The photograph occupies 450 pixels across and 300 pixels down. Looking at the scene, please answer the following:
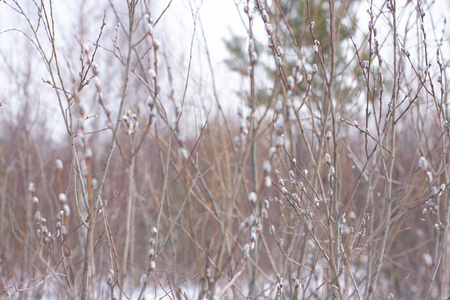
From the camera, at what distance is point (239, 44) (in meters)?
9.33

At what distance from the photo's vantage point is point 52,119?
6.36 metres

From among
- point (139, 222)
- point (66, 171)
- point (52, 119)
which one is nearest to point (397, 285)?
point (139, 222)

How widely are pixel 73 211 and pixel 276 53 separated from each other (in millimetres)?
4122

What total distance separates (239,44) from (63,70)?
3.83 metres

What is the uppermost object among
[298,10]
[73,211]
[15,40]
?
[298,10]

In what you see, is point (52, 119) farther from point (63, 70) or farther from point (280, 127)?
point (280, 127)

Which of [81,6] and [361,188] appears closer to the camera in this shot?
[361,188]

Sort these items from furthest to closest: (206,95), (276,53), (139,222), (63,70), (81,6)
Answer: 1. (139,222)
2. (81,6)
3. (63,70)
4. (206,95)
5. (276,53)

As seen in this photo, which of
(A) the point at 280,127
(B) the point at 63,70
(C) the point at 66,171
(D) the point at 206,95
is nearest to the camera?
Answer: (A) the point at 280,127

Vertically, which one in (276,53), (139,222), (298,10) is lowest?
(276,53)

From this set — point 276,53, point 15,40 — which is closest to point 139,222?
point 15,40

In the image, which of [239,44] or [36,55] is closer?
[36,55]

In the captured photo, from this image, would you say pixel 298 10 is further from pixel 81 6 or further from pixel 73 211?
pixel 73 211

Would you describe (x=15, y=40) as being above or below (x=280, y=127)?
above
